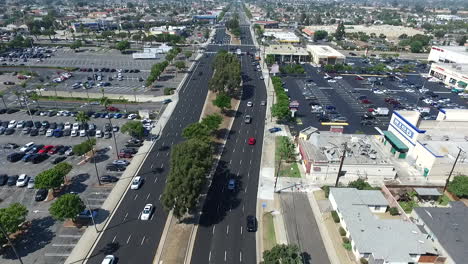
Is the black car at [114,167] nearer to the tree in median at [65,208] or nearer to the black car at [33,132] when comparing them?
the tree in median at [65,208]

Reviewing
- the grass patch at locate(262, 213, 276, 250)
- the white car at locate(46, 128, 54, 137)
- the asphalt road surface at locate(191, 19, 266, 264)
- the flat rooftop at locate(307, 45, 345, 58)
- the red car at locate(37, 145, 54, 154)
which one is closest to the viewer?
the asphalt road surface at locate(191, 19, 266, 264)

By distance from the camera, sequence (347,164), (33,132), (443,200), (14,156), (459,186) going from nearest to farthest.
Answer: (459,186) → (443,200) → (347,164) → (14,156) → (33,132)

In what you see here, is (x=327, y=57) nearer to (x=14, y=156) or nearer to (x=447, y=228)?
(x=447, y=228)

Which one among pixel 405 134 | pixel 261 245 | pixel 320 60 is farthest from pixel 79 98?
pixel 320 60

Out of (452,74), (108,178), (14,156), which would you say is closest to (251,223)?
(108,178)

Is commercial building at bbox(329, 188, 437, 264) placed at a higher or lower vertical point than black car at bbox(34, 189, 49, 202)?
higher

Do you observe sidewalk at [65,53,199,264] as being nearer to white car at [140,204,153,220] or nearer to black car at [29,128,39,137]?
white car at [140,204,153,220]

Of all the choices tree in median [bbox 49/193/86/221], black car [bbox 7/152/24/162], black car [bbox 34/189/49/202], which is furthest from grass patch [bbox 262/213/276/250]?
black car [bbox 7/152/24/162]

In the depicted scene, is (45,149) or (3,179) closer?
(3,179)
